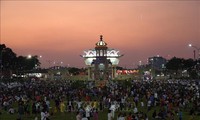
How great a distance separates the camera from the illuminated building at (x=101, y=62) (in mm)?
176350

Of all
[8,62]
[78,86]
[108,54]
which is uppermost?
[108,54]

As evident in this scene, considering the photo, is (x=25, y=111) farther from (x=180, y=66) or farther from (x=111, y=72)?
(x=180, y=66)

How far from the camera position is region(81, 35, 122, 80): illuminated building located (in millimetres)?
176350

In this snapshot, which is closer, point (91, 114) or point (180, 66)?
point (91, 114)

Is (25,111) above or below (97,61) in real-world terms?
below

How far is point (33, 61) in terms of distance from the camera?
19038cm

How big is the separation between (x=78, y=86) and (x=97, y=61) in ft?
402

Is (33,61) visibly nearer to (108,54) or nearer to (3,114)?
(108,54)

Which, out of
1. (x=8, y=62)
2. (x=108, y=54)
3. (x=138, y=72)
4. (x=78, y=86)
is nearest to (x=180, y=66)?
(x=138, y=72)

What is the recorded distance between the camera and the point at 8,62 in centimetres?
13212

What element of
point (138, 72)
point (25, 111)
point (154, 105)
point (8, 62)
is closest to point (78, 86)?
point (154, 105)

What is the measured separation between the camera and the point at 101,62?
188 metres

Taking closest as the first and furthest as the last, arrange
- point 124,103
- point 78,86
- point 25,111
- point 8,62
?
point 25,111
point 124,103
point 78,86
point 8,62

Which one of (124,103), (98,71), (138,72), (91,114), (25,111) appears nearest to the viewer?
(91,114)
